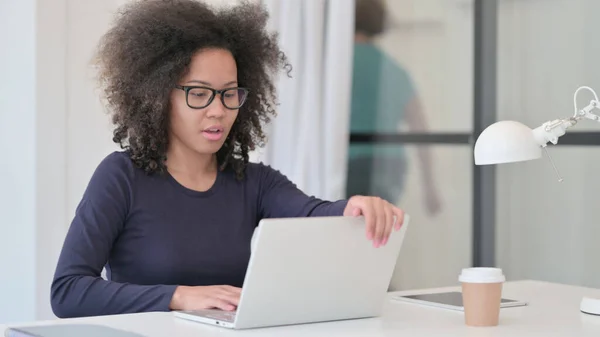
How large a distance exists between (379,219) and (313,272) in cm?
14

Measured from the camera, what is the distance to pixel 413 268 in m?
3.38

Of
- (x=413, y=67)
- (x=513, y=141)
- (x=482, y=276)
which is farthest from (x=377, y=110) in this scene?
(x=482, y=276)

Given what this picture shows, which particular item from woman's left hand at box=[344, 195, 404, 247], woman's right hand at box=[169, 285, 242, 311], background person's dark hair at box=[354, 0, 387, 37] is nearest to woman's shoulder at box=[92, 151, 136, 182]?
woman's right hand at box=[169, 285, 242, 311]

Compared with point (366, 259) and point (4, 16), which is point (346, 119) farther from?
point (366, 259)

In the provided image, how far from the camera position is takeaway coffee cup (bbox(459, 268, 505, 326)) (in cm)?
158

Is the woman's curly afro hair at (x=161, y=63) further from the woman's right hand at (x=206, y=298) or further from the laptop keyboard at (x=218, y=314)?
the laptop keyboard at (x=218, y=314)

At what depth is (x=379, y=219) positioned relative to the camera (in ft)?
5.21

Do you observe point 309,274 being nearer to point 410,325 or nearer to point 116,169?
point 410,325

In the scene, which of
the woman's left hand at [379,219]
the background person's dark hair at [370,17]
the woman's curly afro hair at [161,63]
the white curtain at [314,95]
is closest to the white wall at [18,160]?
the white curtain at [314,95]

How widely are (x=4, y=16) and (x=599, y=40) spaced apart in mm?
1998

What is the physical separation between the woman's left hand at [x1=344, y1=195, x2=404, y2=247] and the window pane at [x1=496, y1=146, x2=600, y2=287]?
52.1 inches

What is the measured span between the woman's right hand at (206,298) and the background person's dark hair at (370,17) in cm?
193

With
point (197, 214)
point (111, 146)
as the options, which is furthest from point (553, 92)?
point (111, 146)

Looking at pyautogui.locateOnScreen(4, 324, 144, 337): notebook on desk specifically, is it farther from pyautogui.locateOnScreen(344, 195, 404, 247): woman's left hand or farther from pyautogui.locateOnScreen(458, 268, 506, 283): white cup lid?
pyautogui.locateOnScreen(458, 268, 506, 283): white cup lid
